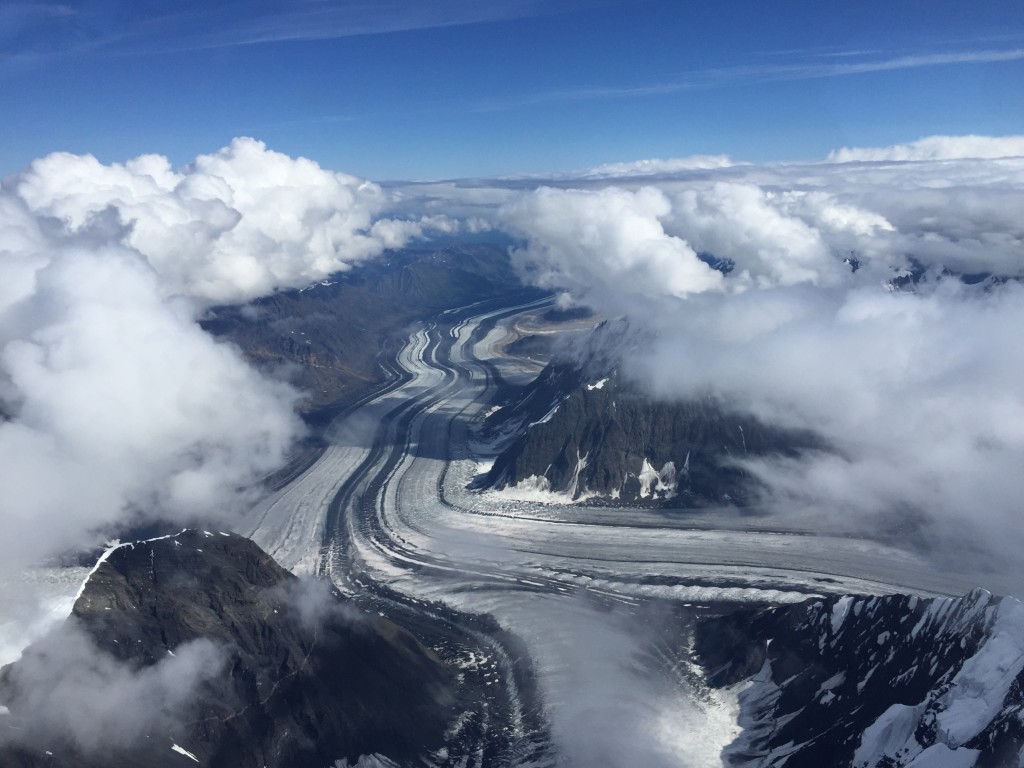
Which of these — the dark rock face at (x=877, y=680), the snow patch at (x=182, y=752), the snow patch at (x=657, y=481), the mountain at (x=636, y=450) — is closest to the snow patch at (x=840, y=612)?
the dark rock face at (x=877, y=680)

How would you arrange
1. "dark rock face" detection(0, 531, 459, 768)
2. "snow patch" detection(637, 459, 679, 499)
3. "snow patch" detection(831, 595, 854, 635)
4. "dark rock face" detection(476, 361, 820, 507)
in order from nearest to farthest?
"dark rock face" detection(0, 531, 459, 768), "snow patch" detection(831, 595, 854, 635), "dark rock face" detection(476, 361, 820, 507), "snow patch" detection(637, 459, 679, 499)

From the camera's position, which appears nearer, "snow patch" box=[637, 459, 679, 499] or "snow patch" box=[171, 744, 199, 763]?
"snow patch" box=[171, 744, 199, 763]

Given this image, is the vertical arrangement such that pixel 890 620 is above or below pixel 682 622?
above

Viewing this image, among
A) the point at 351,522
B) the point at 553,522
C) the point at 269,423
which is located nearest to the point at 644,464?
the point at 553,522

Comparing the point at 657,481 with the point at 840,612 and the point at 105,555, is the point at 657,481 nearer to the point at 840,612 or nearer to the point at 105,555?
the point at 840,612

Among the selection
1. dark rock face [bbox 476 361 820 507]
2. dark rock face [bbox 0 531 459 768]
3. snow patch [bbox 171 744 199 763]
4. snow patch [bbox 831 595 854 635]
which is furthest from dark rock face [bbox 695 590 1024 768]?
snow patch [bbox 171 744 199 763]

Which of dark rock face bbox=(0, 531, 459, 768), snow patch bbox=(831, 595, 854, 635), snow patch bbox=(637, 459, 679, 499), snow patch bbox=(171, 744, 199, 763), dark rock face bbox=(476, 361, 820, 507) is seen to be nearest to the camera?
snow patch bbox=(171, 744, 199, 763)

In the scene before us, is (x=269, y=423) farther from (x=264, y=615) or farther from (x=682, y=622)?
(x=682, y=622)

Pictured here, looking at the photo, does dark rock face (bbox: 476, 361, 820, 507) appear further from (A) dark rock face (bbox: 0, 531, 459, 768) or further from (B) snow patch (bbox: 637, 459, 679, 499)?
(A) dark rock face (bbox: 0, 531, 459, 768)

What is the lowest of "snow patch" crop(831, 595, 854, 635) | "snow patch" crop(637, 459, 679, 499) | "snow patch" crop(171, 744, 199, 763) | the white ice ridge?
"snow patch" crop(171, 744, 199, 763)
